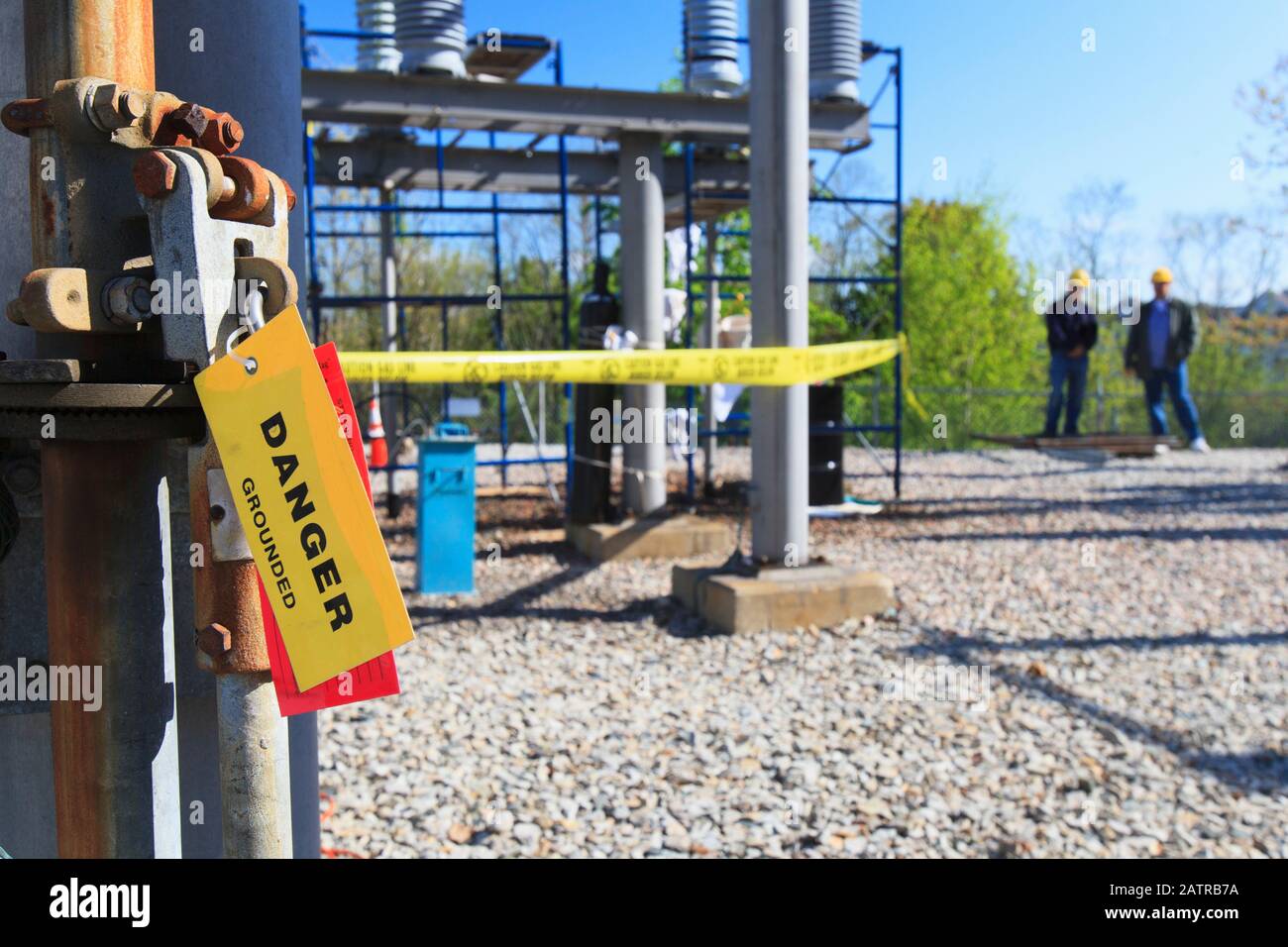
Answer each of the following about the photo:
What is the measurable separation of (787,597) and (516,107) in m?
5.05

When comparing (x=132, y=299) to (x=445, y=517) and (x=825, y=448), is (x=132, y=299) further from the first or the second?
(x=825, y=448)

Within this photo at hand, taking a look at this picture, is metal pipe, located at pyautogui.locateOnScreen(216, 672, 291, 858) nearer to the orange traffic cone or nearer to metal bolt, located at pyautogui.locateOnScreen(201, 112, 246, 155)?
metal bolt, located at pyautogui.locateOnScreen(201, 112, 246, 155)

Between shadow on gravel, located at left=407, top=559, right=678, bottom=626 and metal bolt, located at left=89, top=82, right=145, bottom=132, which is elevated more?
metal bolt, located at left=89, top=82, right=145, bottom=132

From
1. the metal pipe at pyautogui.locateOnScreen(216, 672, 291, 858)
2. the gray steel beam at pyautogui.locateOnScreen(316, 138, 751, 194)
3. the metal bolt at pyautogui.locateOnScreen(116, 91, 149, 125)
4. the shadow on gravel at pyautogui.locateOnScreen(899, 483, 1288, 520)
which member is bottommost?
the shadow on gravel at pyautogui.locateOnScreen(899, 483, 1288, 520)

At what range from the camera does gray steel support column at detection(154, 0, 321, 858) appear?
5.34ft

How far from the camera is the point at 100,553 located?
1.27m

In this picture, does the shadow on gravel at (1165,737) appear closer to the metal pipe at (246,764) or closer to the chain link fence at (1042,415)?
the metal pipe at (246,764)

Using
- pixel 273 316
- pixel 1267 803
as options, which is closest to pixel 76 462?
pixel 273 316

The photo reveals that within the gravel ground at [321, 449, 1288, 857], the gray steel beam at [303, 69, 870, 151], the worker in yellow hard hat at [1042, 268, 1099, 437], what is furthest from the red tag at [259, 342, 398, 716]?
the worker in yellow hard hat at [1042, 268, 1099, 437]

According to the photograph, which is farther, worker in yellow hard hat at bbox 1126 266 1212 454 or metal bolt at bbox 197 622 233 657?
worker in yellow hard hat at bbox 1126 266 1212 454

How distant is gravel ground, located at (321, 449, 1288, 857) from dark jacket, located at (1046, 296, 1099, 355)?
445 centimetres

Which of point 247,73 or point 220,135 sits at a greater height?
point 247,73

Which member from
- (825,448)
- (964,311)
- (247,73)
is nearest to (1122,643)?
(825,448)

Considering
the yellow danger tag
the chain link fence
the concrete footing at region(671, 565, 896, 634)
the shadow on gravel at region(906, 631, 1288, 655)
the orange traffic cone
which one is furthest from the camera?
the chain link fence
